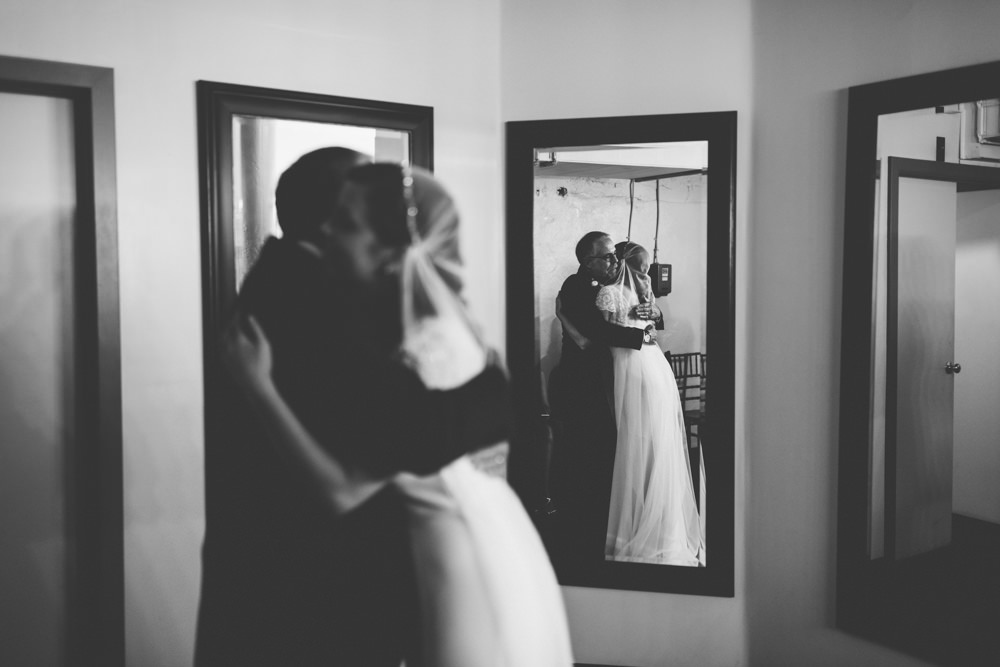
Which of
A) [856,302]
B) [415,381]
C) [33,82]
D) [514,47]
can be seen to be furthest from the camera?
[514,47]

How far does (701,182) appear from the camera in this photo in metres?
2.63

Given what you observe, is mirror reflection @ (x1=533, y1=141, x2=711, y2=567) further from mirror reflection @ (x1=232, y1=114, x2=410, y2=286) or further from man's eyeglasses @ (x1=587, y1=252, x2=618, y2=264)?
mirror reflection @ (x1=232, y1=114, x2=410, y2=286)

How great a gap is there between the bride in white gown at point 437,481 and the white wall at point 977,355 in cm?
150

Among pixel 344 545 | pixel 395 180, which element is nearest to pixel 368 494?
pixel 344 545

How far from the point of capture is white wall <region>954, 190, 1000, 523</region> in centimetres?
207

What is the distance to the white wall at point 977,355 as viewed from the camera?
207 centimetres

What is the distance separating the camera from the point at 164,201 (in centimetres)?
221

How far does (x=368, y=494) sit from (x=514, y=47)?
211 cm

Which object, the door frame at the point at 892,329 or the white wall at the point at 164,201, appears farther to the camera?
the door frame at the point at 892,329

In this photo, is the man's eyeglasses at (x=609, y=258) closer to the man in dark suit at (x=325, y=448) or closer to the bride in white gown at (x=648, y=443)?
the bride in white gown at (x=648, y=443)

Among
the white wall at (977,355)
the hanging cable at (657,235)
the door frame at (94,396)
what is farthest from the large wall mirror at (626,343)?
the door frame at (94,396)

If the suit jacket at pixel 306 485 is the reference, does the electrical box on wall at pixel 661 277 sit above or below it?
above

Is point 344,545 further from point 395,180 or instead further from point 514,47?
point 514,47

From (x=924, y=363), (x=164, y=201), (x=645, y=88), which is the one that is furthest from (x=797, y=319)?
(x=164, y=201)
